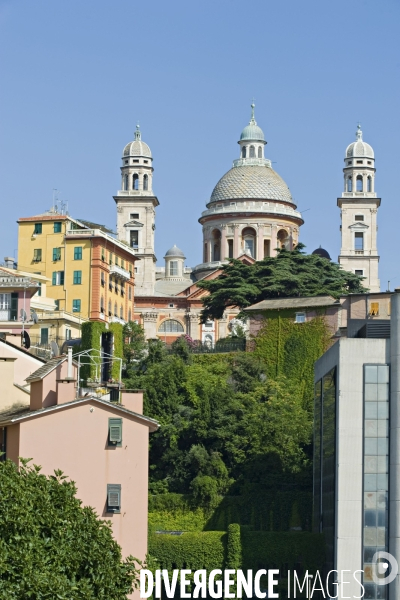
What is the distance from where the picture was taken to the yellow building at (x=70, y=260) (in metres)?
106

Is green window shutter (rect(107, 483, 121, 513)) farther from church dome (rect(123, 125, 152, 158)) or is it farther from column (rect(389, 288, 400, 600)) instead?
church dome (rect(123, 125, 152, 158))

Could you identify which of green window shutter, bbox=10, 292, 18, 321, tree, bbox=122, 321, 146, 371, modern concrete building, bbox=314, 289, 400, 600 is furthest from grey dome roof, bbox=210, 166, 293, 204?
modern concrete building, bbox=314, 289, 400, 600

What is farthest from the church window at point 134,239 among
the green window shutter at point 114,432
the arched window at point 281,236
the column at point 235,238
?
the green window shutter at point 114,432

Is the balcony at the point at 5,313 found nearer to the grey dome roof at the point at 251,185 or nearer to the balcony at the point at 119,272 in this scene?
the balcony at the point at 119,272

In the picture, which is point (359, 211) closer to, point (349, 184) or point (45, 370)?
point (349, 184)

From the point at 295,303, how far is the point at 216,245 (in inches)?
2298

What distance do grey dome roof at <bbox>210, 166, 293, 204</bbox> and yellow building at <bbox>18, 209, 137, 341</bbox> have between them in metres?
32.8

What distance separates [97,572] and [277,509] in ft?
103

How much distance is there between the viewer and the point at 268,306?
8838 cm

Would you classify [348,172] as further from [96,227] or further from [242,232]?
[96,227]

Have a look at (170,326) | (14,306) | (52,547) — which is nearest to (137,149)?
(170,326)

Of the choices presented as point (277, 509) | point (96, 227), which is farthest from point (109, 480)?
point (96, 227)

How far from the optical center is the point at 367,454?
2405 inches

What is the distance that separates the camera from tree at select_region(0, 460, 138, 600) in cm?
4072
